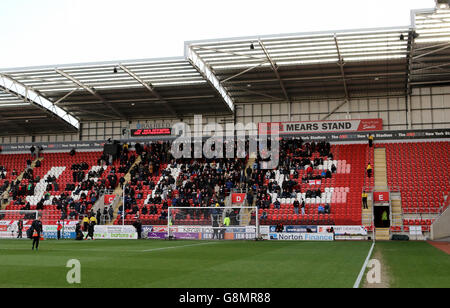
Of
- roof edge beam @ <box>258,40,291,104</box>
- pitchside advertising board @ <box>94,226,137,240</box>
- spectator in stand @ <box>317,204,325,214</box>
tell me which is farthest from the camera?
roof edge beam @ <box>258,40,291,104</box>

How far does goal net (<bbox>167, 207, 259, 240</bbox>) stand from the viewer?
33719 mm

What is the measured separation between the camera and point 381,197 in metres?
38.2

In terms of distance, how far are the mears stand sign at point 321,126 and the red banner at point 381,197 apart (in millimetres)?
10063

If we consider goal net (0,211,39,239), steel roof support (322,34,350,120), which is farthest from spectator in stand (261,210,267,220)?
goal net (0,211,39,239)

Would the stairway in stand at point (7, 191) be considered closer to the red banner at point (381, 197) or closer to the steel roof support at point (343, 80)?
the steel roof support at point (343, 80)

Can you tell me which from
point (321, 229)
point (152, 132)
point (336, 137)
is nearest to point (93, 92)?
point (152, 132)

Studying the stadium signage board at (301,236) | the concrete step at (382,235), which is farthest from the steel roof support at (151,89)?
the concrete step at (382,235)

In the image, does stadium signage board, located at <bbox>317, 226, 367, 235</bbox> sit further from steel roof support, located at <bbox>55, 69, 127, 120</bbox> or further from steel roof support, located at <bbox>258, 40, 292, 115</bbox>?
steel roof support, located at <bbox>55, 69, 127, 120</bbox>

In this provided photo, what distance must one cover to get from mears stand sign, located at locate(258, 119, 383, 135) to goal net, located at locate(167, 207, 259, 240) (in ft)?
49.7

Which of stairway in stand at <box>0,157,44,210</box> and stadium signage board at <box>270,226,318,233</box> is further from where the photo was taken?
stairway in stand at <box>0,157,44,210</box>

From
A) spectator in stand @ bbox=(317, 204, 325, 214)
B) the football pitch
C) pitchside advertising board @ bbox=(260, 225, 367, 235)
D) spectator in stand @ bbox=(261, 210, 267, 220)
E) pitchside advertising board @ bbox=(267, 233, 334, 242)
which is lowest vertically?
pitchside advertising board @ bbox=(267, 233, 334, 242)

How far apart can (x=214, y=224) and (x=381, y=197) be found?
531 inches

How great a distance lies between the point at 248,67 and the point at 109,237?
17.7m

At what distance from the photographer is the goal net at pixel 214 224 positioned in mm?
33719
